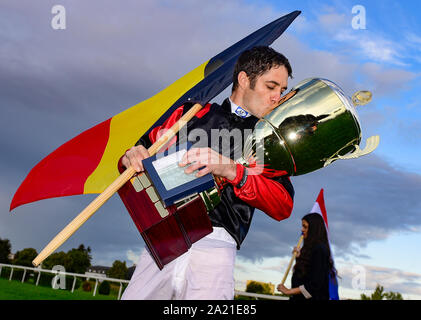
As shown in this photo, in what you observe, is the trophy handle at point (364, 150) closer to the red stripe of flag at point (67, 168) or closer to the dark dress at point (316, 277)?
the red stripe of flag at point (67, 168)

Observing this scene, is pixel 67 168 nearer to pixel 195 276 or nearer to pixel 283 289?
pixel 195 276

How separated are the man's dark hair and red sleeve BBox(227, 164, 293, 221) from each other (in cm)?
82

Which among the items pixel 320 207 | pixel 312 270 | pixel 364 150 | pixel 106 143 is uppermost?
pixel 320 207

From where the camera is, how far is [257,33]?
4301 mm

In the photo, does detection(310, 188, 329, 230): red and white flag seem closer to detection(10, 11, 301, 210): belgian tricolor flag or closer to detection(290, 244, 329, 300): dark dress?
detection(290, 244, 329, 300): dark dress

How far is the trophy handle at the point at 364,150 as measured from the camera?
96.6 inches

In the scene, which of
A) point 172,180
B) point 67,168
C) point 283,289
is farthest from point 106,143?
point 283,289

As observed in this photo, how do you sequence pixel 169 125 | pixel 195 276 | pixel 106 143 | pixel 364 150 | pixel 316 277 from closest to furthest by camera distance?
pixel 364 150
pixel 195 276
pixel 169 125
pixel 106 143
pixel 316 277

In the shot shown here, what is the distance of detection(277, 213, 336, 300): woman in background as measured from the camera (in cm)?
660

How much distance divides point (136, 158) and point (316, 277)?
502 cm

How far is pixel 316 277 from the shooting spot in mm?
6648

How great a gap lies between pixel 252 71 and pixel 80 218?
1.64m

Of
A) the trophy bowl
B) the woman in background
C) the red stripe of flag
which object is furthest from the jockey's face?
the woman in background
